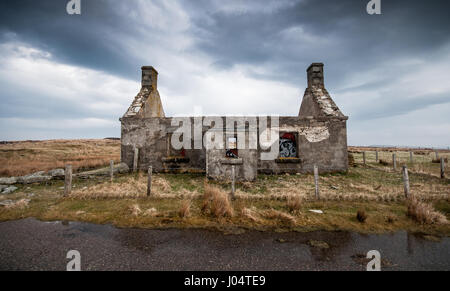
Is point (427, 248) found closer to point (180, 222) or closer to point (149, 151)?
point (180, 222)

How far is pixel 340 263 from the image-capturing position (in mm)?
3031

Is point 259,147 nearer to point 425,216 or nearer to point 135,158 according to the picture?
point 425,216

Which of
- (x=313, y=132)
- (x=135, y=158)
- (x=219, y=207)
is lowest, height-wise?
(x=219, y=207)

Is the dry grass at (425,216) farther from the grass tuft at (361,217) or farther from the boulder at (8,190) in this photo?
the boulder at (8,190)

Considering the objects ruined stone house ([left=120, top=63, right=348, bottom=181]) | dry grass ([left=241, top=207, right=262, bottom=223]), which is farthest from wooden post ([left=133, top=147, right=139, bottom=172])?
dry grass ([left=241, top=207, right=262, bottom=223])

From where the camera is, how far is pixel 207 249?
347 cm

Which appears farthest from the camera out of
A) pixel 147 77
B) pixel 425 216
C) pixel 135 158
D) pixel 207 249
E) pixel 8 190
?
pixel 147 77

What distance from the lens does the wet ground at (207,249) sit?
9.81 feet

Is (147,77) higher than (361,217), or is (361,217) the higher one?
(147,77)

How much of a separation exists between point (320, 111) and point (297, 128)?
2.16 metres

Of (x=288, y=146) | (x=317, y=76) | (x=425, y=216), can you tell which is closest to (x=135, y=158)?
(x=288, y=146)

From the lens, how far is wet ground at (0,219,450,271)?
299 centimetres

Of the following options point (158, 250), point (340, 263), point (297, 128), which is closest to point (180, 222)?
point (158, 250)
